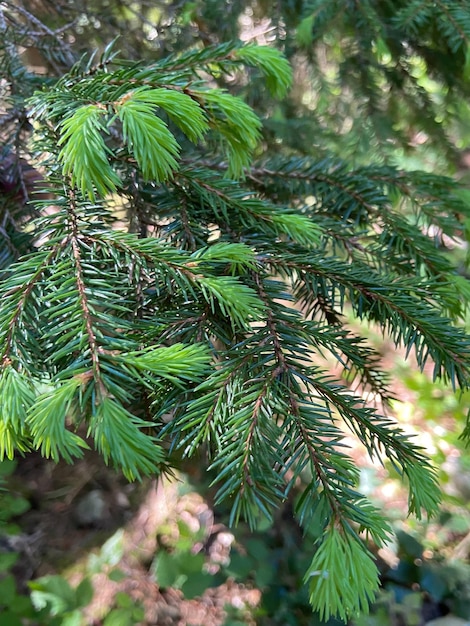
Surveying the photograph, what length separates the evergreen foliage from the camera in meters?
0.44

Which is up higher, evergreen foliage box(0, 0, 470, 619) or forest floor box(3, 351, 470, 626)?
evergreen foliage box(0, 0, 470, 619)

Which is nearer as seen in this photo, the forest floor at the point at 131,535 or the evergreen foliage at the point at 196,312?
the evergreen foliage at the point at 196,312

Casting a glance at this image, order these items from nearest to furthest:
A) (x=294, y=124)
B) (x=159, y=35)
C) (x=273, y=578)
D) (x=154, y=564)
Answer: (x=159, y=35) < (x=294, y=124) < (x=273, y=578) < (x=154, y=564)

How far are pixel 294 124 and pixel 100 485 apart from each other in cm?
187

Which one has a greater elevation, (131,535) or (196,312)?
(196,312)

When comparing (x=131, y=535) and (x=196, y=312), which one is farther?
(x=131, y=535)

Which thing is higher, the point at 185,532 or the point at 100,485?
the point at 185,532

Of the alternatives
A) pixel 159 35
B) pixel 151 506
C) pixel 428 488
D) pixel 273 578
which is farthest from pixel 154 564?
pixel 159 35

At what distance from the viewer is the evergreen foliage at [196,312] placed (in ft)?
1.45

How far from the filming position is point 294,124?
1.38m

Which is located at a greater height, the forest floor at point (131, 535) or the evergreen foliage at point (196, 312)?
the evergreen foliage at point (196, 312)

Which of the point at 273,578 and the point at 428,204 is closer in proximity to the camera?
the point at 428,204

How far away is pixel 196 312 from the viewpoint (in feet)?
1.85

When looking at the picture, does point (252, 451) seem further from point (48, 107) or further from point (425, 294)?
point (48, 107)
